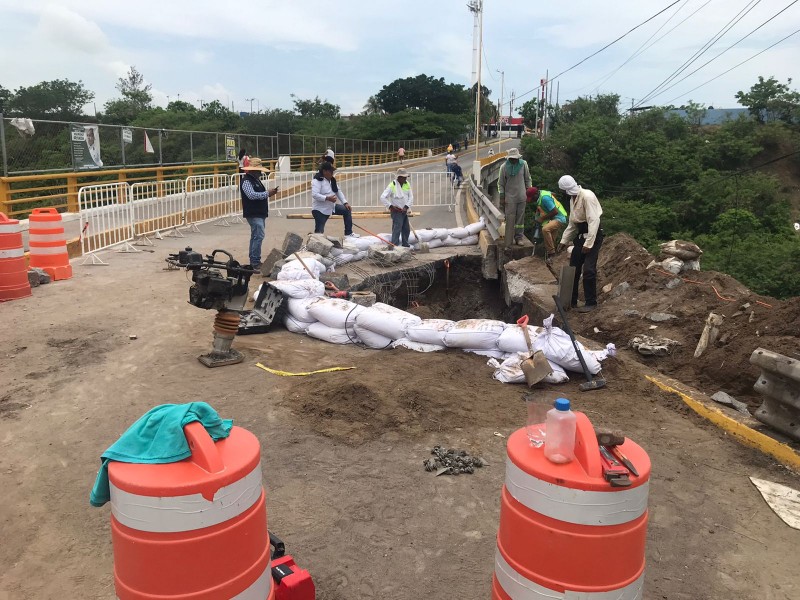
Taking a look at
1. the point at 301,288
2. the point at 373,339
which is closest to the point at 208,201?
the point at 301,288

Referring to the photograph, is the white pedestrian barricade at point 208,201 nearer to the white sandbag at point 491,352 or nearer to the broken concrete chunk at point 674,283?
the white sandbag at point 491,352

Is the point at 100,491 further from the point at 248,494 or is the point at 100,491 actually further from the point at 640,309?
the point at 640,309

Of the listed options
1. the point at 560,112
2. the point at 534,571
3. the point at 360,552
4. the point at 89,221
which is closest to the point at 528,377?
the point at 360,552

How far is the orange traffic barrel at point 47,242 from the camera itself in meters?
8.10

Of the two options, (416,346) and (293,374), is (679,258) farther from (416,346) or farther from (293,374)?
(293,374)

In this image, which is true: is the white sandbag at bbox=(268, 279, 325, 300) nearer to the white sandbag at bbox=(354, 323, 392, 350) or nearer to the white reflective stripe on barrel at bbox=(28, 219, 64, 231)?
the white sandbag at bbox=(354, 323, 392, 350)

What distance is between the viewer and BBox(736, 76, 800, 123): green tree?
39781mm

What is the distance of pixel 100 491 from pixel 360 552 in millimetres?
1451

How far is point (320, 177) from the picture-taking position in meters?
10.0

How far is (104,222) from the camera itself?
35.6 feet

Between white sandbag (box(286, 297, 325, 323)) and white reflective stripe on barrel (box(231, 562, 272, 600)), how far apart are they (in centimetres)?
474

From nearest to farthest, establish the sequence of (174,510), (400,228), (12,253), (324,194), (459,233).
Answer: (174,510)
(12,253)
(324,194)
(400,228)
(459,233)

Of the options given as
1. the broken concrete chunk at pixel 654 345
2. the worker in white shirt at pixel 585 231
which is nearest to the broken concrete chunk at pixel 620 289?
the worker in white shirt at pixel 585 231

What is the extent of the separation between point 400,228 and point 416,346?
5.33m
